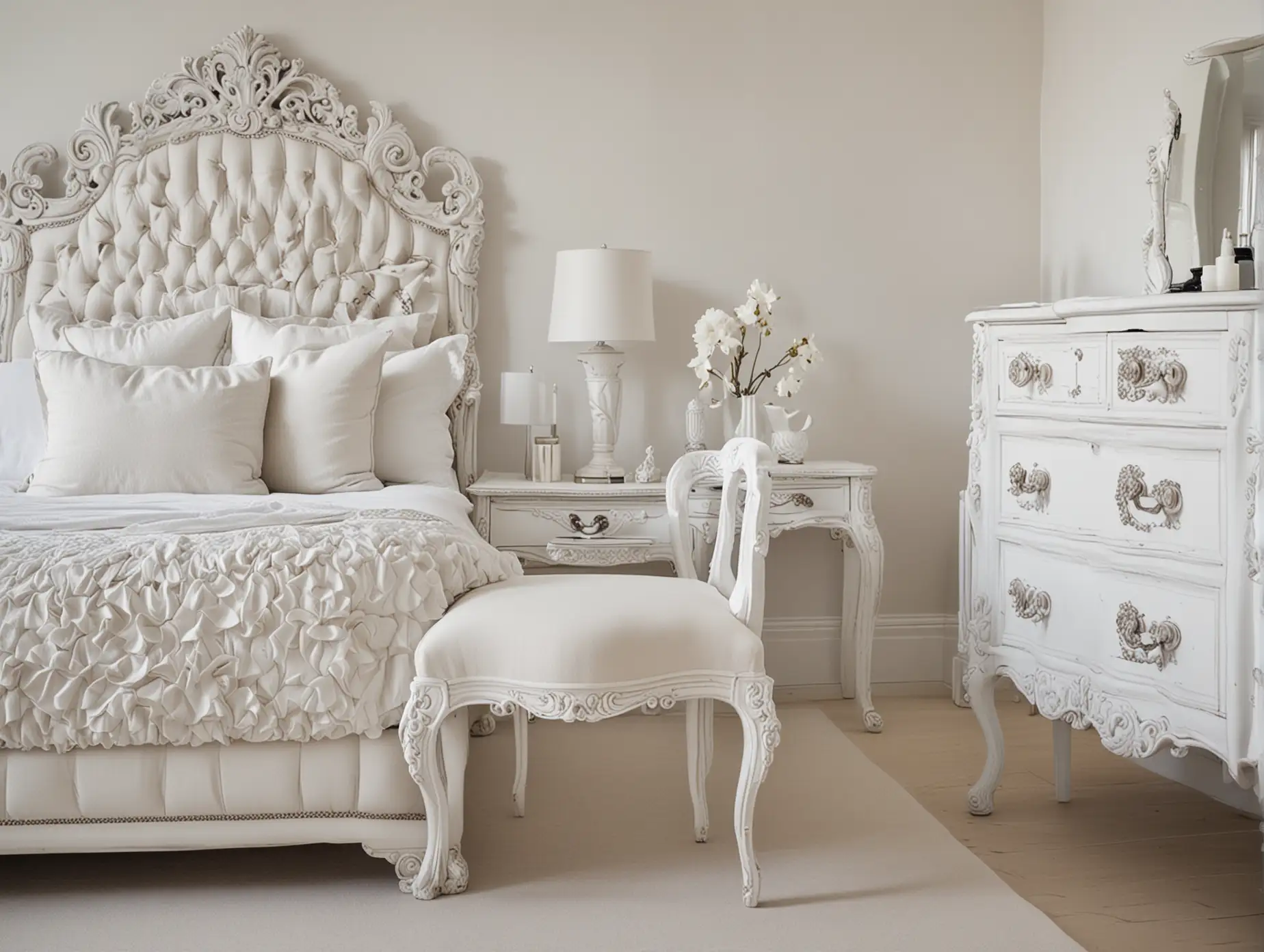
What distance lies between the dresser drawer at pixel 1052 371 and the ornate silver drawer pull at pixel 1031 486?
144mm

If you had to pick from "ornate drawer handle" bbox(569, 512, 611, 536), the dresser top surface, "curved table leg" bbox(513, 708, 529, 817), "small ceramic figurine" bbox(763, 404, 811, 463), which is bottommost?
"curved table leg" bbox(513, 708, 529, 817)

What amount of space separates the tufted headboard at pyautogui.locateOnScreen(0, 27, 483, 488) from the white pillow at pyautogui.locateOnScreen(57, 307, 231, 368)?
0.19 meters

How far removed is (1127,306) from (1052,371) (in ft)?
0.93

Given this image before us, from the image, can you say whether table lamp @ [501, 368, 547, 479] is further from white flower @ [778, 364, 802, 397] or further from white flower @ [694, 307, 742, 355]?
white flower @ [778, 364, 802, 397]

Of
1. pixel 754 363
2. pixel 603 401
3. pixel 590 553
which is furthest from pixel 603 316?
pixel 590 553

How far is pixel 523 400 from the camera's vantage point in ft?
11.0

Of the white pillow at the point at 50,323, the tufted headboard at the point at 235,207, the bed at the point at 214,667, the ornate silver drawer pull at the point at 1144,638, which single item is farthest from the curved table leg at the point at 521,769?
the white pillow at the point at 50,323

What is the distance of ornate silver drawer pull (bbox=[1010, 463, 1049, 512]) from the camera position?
96.0 inches

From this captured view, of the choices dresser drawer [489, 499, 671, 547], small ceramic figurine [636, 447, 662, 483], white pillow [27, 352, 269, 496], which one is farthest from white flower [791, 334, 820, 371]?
white pillow [27, 352, 269, 496]

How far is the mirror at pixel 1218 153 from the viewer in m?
2.57

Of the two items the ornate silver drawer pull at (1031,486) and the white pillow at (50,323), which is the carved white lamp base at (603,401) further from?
the white pillow at (50,323)

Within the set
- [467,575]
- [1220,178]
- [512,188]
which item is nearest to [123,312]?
[512,188]

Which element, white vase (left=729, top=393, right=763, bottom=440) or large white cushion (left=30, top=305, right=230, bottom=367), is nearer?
large white cushion (left=30, top=305, right=230, bottom=367)

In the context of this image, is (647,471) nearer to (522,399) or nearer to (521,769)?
(522,399)
